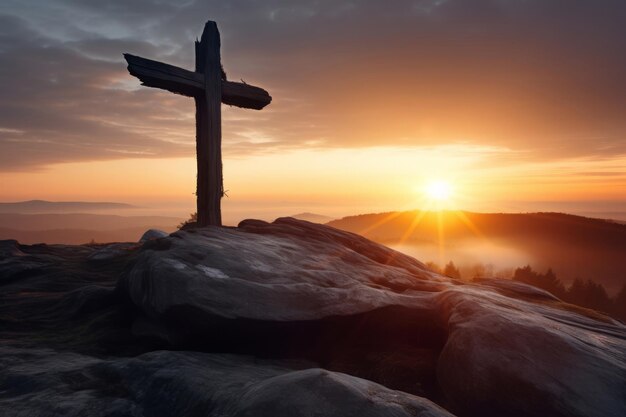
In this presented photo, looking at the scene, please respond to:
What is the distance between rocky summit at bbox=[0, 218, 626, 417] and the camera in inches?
195

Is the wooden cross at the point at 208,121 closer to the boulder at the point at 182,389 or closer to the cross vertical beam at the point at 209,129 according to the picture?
the cross vertical beam at the point at 209,129

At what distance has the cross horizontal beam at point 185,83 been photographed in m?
11.1

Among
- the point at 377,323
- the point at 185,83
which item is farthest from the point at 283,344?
the point at 185,83

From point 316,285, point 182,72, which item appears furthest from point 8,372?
point 182,72

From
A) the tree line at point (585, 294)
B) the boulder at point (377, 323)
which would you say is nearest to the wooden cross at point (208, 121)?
the boulder at point (377, 323)

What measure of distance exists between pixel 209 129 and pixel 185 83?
1.44 m

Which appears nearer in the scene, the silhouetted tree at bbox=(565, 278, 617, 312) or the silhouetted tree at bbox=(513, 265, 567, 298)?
the silhouetted tree at bbox=(565, 278, 617, 312)

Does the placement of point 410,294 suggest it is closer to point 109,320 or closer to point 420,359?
point 420,359

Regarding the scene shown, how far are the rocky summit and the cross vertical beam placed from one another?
3.16m

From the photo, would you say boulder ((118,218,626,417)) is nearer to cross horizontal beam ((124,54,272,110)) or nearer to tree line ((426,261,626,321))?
cross horizontal beam ((124,54,272,110))

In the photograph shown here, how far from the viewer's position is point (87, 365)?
602cm

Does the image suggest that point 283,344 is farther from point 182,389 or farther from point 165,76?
point 165,76

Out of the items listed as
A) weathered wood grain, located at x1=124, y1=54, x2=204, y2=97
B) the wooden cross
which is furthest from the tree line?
weathered wood grain, located at x1=124, y1=54, x2=204, y2=97

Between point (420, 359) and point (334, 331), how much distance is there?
5.12ft
